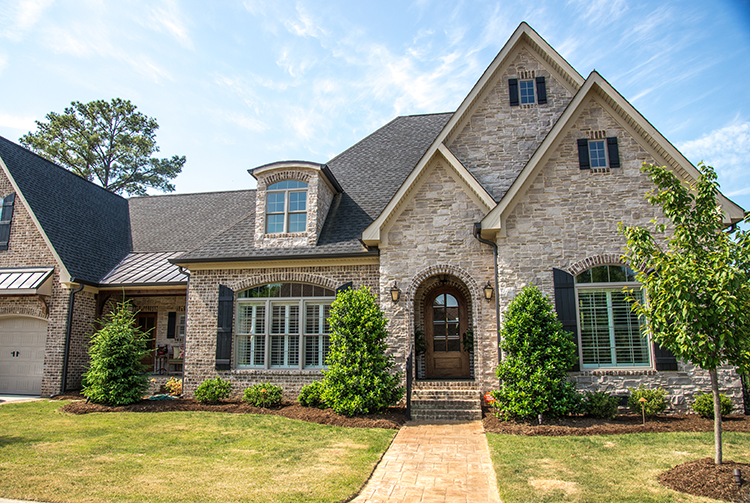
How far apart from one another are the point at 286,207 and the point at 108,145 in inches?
1052

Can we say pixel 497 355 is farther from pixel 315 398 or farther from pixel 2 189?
pixel 2 189

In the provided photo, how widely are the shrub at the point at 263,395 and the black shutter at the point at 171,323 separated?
625 centimetres

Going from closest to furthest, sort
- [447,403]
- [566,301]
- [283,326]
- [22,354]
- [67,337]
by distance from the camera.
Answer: [447,403]
[566,301]
[283,326]
[67,337]
[22,354]

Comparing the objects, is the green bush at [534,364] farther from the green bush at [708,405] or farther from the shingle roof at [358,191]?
the shingle roof at [358,191]

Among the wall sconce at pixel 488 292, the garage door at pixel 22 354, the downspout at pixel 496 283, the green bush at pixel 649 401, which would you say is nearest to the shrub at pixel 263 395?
the downspout at pixel 496 283

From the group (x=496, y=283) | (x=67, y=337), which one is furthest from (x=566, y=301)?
(x=67, y=337)

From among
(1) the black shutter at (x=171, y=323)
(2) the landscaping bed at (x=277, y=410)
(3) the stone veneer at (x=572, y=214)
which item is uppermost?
(3) the stone veneer at (x=572, y=214)

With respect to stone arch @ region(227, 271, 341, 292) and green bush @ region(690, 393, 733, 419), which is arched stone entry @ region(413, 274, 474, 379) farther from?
green bush @ region(690, 393, 733, 419)

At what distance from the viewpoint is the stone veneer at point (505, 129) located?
508 inches

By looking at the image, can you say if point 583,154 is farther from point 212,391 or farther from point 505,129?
point 212,391

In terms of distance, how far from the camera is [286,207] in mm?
13734

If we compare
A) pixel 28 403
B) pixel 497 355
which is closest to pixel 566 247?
pixel 497 355

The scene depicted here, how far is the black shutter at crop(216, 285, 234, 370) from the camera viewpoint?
42.1 feet

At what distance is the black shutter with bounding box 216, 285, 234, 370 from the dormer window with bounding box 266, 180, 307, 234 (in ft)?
7.42
